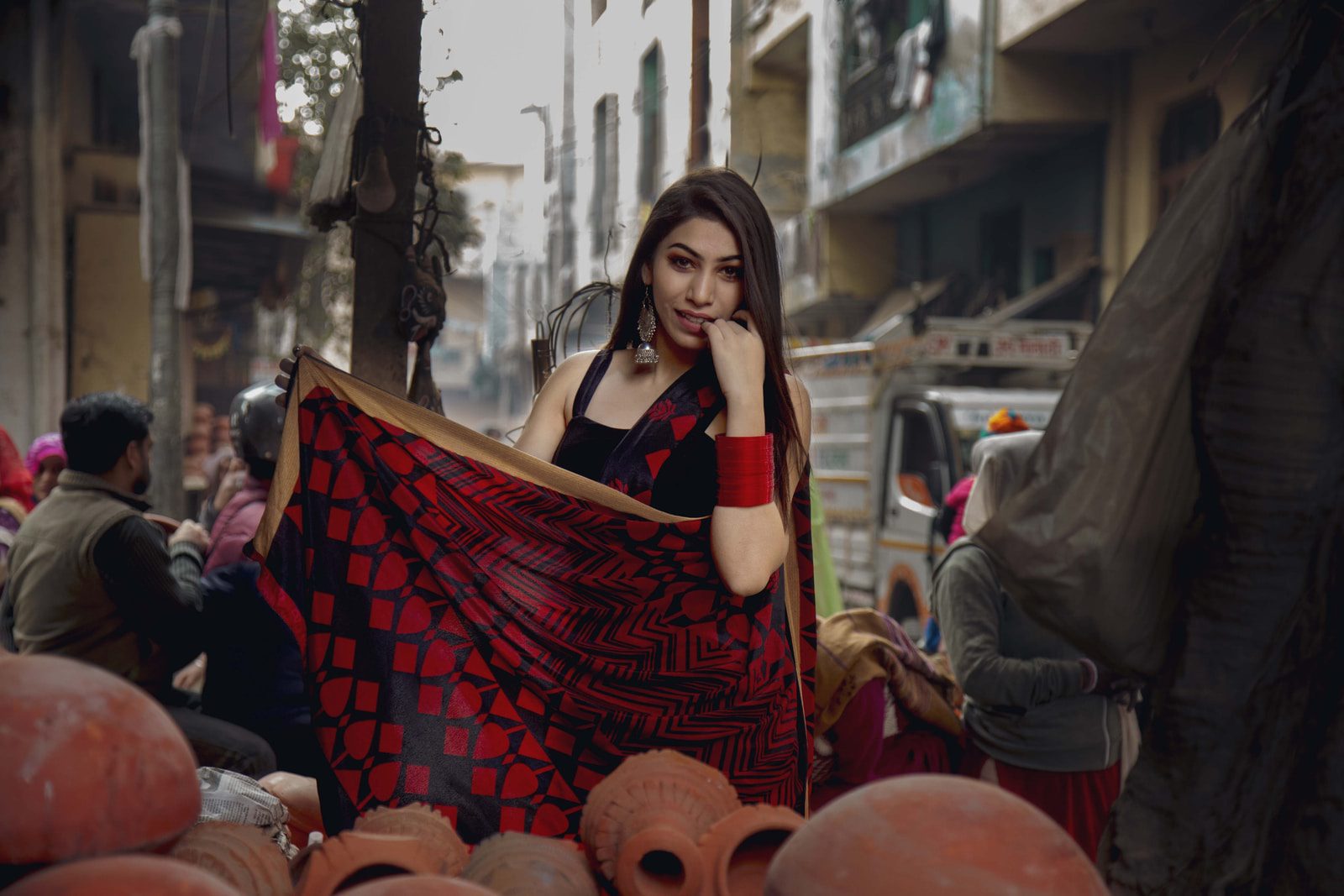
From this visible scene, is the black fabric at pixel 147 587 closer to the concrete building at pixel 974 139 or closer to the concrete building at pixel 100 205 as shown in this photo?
the concrete building at pixel 100 205

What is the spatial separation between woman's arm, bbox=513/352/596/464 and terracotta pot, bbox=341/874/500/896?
1620 mm

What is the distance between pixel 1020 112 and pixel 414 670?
11.9m

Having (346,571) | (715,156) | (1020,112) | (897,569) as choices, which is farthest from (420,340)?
(1020,112)

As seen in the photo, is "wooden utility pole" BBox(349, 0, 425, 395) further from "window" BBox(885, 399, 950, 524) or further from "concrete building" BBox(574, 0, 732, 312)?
"window" BBox(885, 399, 950, 524)

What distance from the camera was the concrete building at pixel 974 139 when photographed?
11.8 metres

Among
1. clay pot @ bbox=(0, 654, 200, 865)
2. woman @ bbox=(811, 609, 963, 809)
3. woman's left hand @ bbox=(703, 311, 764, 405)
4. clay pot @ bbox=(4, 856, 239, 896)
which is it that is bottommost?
woman @ bbox=(811, 609, 963, 809)

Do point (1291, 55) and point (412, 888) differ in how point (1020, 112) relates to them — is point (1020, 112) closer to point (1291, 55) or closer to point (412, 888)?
point (1291, 55)

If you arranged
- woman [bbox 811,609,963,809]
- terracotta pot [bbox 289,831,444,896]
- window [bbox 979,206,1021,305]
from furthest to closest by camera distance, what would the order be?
window [bbox 979,206,1021,305] → woman [bbox 811,609,963,809] → terracotta pot [bbox 289,831,444,896]

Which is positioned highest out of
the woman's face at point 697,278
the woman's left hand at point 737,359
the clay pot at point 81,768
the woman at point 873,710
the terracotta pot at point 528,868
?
the woman's face at point 697,278

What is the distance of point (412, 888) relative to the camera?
1222mm

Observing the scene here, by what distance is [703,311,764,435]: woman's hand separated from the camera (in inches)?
97.1

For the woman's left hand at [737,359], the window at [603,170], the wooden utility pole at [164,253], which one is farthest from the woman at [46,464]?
the woman's left hand at [737,359]

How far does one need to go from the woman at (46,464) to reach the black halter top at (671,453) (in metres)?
4.26

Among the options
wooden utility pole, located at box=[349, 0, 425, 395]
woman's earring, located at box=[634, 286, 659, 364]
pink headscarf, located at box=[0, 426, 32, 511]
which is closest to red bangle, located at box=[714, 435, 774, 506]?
woman's earring, located at box=[634, 286, 659, 364]
